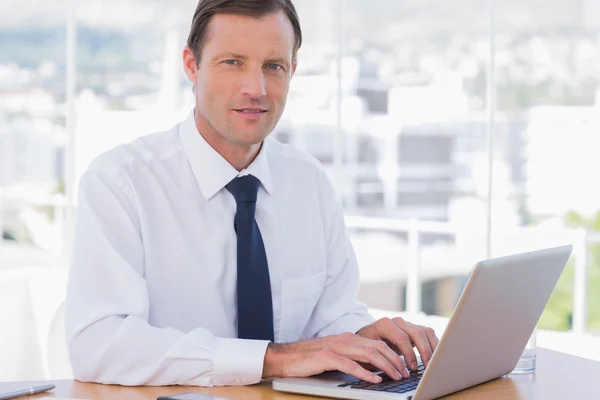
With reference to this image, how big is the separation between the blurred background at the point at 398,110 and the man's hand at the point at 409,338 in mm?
9440

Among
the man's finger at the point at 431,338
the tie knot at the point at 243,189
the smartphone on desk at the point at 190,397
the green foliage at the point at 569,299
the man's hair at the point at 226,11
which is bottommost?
the green foliage at the point at 569,299

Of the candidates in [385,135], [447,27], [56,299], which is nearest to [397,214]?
[385,135]

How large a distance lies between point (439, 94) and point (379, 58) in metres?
1.89

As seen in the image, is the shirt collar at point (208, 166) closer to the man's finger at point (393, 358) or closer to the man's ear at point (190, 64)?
the man's ear at point (190, 64)

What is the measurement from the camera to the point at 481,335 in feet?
4.73

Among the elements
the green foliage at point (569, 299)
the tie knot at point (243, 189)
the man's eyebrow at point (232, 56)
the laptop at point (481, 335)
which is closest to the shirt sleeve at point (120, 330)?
the laptop at point (481, 335)

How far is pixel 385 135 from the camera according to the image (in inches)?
1180

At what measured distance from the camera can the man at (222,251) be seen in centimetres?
158

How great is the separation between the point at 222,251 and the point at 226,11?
0.46 m

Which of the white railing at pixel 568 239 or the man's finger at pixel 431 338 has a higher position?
the man's finger at pixel 431 338

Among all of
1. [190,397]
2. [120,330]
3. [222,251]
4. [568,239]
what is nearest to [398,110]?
[568,239]

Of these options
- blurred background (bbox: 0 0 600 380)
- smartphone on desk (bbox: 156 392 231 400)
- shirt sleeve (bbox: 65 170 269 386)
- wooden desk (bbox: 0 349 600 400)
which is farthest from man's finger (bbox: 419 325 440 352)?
blurred background (bbox: 0 0 600 380)

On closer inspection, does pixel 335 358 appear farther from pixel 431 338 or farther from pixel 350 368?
pixel 431 338

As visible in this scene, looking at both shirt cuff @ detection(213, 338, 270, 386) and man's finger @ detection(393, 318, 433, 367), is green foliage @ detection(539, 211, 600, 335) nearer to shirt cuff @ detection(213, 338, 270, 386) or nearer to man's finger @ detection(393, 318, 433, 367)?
man's finger @ detection(393, 318, 433, 367)
